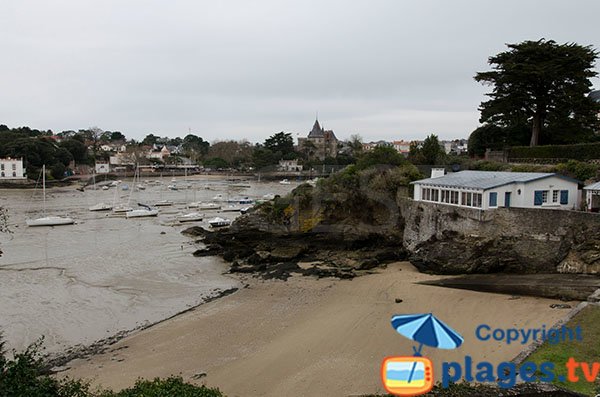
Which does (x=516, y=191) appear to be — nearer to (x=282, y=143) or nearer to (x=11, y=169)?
(x=11, y=169)

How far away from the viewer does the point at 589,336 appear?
9484 millimetres

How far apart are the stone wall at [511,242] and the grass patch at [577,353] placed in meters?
6.86

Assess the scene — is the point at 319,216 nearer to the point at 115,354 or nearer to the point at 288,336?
the point at 288,336

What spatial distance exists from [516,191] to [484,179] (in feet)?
5.60

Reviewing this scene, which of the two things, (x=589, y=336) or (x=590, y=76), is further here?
(x=590, y=76)

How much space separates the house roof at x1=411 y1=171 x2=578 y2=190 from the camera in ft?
62.4

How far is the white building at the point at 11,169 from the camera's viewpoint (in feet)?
235

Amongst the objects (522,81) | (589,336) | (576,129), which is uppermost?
(522,81)

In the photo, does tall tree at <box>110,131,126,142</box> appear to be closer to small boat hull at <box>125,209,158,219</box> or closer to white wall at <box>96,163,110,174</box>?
white wall at <box>96,163,110,174</box>

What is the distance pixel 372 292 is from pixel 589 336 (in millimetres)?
8440

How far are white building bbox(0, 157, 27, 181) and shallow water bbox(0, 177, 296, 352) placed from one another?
3972cm

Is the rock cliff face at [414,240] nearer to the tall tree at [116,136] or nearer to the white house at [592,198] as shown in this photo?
the white house at [592,198]

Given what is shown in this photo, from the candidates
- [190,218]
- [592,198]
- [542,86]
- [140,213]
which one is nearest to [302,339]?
[592,198]

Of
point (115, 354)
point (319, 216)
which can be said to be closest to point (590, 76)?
point (319, 216)
